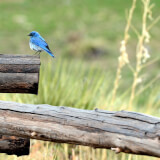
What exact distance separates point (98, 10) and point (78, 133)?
89.4 ft

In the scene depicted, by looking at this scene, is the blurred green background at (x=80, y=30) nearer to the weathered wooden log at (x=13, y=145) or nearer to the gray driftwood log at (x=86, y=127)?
the weathered wooden log at (x=13, y=145)

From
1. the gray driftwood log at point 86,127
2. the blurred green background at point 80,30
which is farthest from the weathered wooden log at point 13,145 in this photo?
the blurred green background at point 80,30

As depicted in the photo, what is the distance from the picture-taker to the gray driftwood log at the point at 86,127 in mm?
3004

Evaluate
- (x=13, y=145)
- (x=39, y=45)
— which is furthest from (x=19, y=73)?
(x=13, y=145)

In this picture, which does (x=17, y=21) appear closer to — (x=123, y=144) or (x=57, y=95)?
(x=57, y=95)

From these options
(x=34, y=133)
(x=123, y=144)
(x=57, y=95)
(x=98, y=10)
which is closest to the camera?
(x=123, y=144)

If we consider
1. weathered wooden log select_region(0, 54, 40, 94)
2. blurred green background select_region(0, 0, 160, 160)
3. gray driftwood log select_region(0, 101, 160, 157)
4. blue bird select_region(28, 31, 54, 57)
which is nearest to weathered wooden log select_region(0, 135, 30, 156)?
gray driftwood log select_region(0, 101, 160, 157)

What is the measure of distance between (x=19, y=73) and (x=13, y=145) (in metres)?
0.50

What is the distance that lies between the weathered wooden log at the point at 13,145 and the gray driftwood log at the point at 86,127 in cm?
12

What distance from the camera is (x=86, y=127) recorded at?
316 cm

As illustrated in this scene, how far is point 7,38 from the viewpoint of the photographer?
2444cm

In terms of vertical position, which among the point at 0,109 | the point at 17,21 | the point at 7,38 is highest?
the point at 17,21

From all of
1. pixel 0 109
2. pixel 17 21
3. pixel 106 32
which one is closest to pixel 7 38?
pixel 17 21

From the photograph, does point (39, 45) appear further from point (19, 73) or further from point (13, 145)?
point (13, 145)
